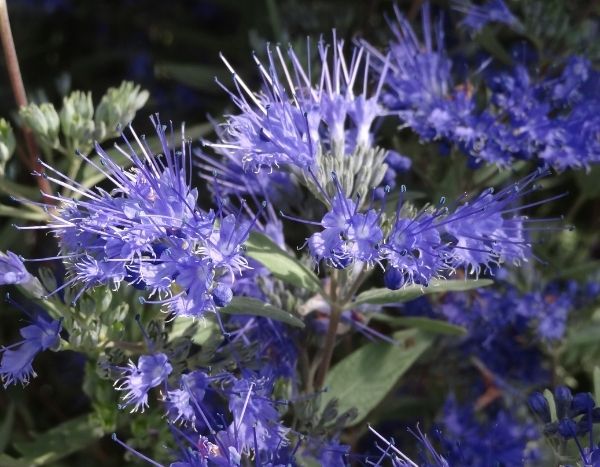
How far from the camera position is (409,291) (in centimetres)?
155

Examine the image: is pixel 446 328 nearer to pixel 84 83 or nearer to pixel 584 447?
pixel 584 447

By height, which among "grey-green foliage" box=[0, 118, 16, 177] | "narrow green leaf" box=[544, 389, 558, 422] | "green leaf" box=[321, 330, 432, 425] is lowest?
"green leaf" box=[321, 330, 432, 425]

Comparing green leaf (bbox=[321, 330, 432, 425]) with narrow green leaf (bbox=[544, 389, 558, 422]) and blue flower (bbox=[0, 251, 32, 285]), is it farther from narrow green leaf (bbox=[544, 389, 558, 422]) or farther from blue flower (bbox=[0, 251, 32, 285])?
blue flower (bbox=[0, 251, 32, 285])

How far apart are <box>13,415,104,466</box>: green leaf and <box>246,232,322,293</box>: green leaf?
18.5 inches

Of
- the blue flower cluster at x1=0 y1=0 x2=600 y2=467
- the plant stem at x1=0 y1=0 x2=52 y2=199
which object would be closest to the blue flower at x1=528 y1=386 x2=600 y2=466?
the blue flower cluster at x1=0 y1=0 x2=600 y2=467

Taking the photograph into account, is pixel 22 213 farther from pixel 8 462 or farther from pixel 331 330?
pixel 331 330

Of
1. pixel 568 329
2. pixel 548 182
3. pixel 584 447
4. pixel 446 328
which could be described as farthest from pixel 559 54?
pixel 584 447

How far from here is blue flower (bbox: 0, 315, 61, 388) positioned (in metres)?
1.52

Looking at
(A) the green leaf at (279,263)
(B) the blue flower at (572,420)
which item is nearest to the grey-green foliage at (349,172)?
(A) the green leaf at (279,263)

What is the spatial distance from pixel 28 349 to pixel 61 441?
33 cm

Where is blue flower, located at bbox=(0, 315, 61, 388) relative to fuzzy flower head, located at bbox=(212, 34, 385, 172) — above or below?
below

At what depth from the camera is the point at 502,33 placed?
251 centimetres

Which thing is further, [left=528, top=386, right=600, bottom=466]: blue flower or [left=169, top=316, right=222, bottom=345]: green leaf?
[left=169, top=316, right=222, bottom=345]: green leaf

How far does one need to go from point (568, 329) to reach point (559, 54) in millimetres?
Result: 624
